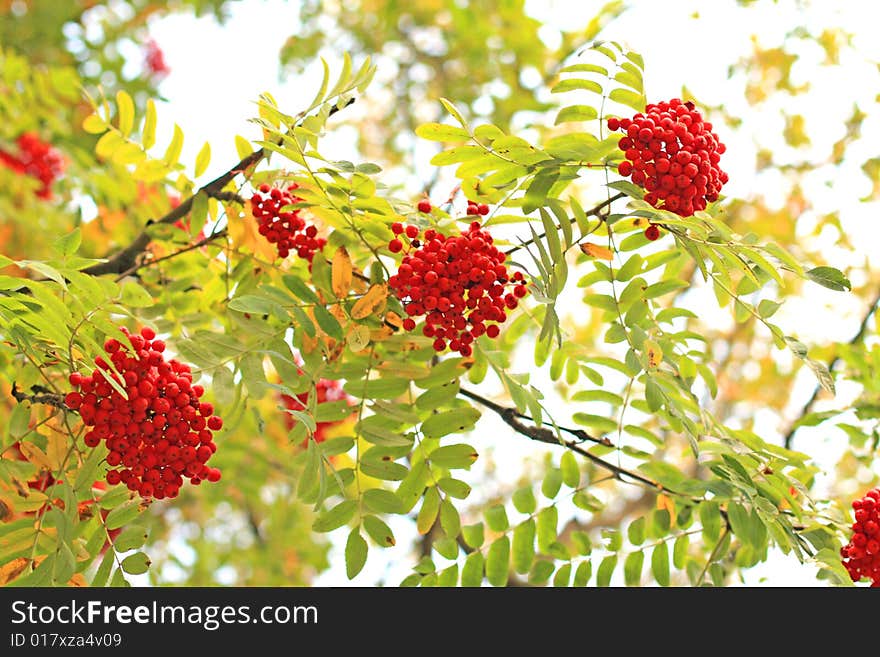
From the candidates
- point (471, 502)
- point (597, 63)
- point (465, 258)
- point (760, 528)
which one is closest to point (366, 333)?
point (465, 258)

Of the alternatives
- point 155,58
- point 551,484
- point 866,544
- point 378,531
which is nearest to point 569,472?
point 551,484

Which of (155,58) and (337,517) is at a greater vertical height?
(155,58)

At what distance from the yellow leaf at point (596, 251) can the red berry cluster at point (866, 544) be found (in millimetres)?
678

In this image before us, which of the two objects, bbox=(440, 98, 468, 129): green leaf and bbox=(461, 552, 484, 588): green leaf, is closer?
bbox=(440, 98, 468, 129): green leaf

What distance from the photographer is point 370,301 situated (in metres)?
1.65

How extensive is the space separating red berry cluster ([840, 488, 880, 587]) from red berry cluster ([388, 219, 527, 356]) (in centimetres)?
77

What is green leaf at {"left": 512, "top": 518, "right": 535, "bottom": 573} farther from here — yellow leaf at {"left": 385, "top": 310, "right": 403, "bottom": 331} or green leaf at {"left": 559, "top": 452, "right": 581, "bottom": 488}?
yellow leaf at {"left": 385, "top": 310, "right": 403, "bottom": 331}

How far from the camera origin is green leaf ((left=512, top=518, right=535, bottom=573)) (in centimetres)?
197

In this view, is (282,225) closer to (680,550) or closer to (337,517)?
(337,517)

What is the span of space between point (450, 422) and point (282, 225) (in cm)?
51

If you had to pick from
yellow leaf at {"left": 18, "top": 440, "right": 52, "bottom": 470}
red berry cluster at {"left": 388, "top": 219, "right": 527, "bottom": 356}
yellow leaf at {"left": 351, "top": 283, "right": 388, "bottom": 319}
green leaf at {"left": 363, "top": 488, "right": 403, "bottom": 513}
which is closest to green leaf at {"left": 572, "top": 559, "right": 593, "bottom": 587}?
green leaf at {"left": 363, "top": 488, "right": 403, "bottom": 513}

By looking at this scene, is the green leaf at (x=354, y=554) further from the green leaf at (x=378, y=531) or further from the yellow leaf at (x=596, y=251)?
the yellow leaf at (x=596, y=251)

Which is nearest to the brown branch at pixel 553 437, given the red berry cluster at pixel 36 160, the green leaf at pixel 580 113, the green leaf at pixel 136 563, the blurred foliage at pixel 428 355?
the blurred foliage at pixel 428 355
